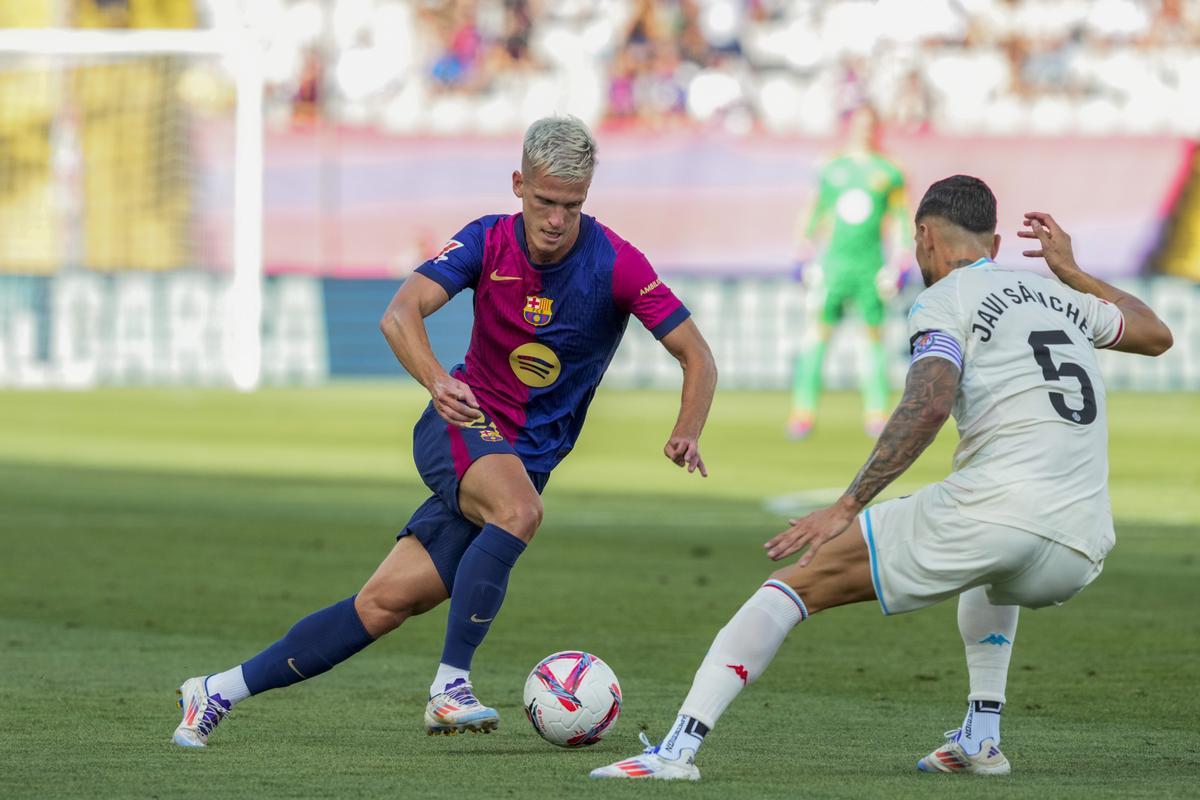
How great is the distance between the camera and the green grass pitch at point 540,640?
5.49 m

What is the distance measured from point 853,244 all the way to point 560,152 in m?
13.6

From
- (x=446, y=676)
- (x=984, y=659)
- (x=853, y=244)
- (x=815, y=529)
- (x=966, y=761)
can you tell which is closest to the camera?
(x=815, y=529)

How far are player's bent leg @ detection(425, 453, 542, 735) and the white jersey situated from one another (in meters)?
1.32

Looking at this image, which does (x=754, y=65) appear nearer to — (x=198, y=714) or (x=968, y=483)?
(x=198, y=714)

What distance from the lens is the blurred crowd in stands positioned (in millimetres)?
29438

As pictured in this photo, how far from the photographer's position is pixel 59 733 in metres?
6.06

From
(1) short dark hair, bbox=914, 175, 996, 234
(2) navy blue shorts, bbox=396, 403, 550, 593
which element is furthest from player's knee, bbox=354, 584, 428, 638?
(1) short dark hair, bbox=914, 175, 996, 234

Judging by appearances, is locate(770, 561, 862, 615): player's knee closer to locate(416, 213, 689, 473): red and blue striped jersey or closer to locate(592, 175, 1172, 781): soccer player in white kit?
locate(592, 175, 1172, 781): soccer player in white kit

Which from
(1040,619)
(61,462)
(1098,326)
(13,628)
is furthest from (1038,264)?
(1098,326)

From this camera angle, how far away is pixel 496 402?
20.6 feet

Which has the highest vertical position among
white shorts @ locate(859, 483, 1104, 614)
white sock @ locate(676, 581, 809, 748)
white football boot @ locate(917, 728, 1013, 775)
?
white shorts @ locate(859, 483, 1104, 614)

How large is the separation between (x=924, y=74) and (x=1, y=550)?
20.8 m

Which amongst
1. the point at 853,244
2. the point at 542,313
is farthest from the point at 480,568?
the point at 853,244

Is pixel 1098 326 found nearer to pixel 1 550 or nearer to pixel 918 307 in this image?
pixel 918 307
